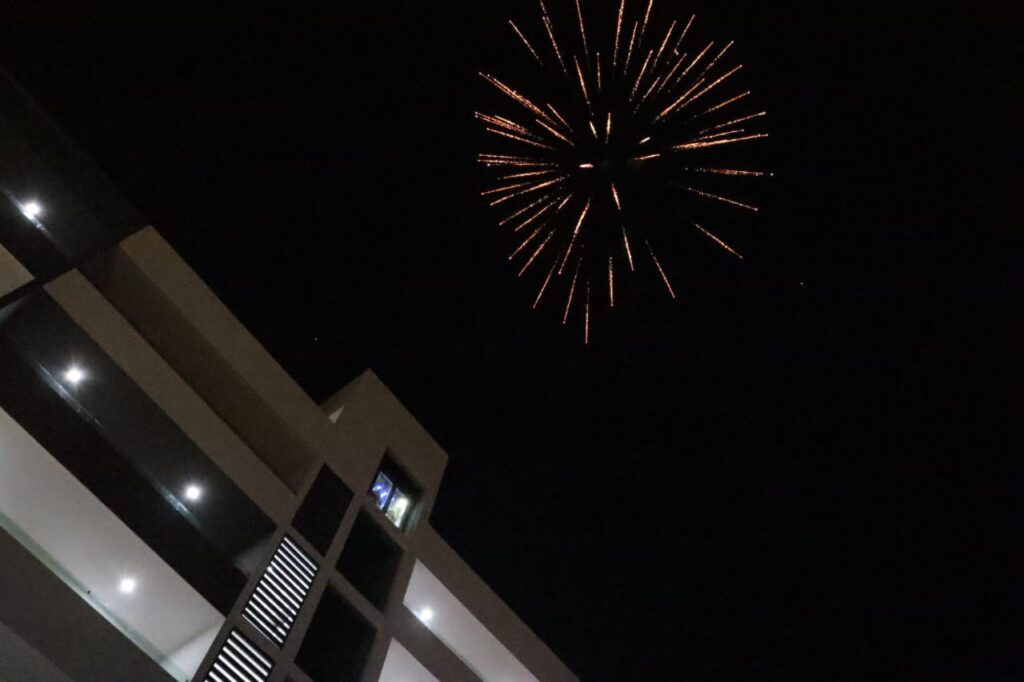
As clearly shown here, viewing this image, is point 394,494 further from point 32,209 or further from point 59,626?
point 32,209

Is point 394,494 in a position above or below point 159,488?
above

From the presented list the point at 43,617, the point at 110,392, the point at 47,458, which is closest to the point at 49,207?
the point at 110,392

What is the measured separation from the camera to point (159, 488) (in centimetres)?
1381

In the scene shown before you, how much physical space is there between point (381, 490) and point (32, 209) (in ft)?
28.9

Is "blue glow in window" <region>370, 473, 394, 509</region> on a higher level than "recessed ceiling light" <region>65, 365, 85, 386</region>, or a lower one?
higher

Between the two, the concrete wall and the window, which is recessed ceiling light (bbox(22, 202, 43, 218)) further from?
the window

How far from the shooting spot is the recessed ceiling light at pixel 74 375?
44.2 feet

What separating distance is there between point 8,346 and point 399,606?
8393 millimetres

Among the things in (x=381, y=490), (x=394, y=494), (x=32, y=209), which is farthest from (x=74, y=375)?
(x=394, y=494)

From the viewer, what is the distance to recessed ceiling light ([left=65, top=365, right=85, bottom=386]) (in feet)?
44.2

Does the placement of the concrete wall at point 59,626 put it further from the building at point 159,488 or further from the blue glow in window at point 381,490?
the blue glow in window at point 381,490

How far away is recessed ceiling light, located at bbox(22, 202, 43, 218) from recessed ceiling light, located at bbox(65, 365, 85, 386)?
2.78 metres

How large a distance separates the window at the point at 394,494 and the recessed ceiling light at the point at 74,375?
6256mm

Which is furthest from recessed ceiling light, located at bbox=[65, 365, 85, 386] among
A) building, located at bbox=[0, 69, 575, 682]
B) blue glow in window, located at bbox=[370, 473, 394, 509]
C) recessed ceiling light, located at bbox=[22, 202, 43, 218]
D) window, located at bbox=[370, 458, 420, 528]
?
blue glow in window, located at bbox=[370, 473, 394, 509]
